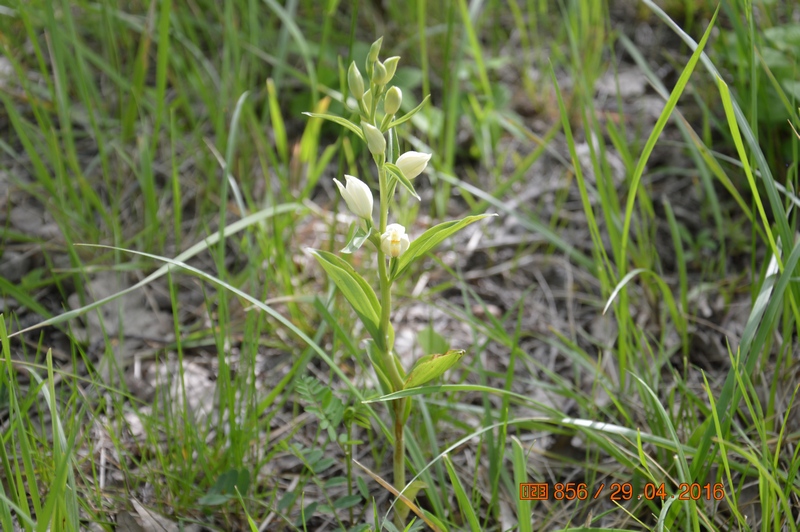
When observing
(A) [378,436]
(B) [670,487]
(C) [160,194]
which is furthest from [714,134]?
(C) [160,194]

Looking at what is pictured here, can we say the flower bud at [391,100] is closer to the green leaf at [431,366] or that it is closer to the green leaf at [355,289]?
the green leaf at [355,289]

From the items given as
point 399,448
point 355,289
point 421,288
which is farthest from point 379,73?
point 421,288

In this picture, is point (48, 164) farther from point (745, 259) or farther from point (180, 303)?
point (745, 259)

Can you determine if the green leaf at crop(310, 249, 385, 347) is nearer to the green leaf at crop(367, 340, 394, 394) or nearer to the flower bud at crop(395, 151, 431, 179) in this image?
the green leaf at crop(367, 340, 394, 394)

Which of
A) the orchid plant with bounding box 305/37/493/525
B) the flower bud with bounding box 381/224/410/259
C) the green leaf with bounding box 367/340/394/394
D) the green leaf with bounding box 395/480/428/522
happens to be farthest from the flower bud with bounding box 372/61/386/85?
the green leaf with bounding box 395/480/428/522

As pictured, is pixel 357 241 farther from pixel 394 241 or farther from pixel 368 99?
pixel 368 99

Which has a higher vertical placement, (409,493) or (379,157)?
(379,157)
